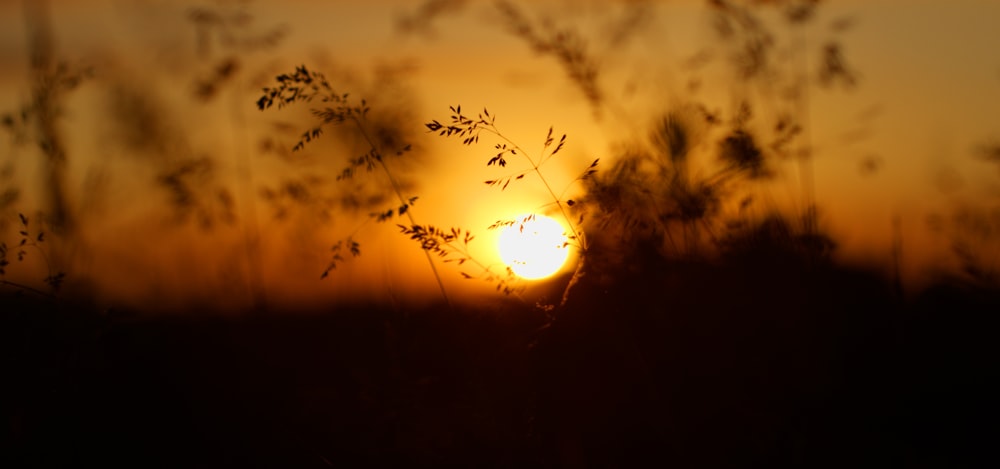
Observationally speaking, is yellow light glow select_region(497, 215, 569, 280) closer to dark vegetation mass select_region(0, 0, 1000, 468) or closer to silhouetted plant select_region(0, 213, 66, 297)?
dark vegetation mass select_region(0, 0, 1000, 468)

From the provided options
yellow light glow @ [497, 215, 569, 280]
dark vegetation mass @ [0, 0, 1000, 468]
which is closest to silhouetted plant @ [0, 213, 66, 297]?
dark vegetation mass @ [0, 0, 1000, 468]

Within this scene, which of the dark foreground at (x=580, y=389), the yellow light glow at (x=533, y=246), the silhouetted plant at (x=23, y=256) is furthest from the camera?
the silhouetted plant at (x=23, y=256)

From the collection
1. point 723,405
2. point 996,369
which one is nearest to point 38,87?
point 723,405

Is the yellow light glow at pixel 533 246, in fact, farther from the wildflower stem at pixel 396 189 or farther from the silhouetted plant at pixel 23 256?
the silhouetted plant at pixel 23 256

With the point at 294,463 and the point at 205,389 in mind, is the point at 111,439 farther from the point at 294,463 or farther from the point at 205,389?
the point at 294,463

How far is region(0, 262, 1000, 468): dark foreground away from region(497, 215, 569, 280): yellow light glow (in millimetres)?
147

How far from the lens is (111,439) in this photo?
10.1 ft

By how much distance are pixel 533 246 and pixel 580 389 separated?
45 centimetres

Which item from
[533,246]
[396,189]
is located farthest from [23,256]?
[533,246]

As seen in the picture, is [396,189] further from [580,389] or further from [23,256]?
[23,256]

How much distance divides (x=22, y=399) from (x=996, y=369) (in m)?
3.03

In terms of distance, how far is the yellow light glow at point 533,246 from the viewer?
9.15ft

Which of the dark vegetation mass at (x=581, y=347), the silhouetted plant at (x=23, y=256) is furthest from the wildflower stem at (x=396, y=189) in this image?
the silhouetted plant at (x=23, y=256)

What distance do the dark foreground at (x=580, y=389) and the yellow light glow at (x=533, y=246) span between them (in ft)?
0.48
